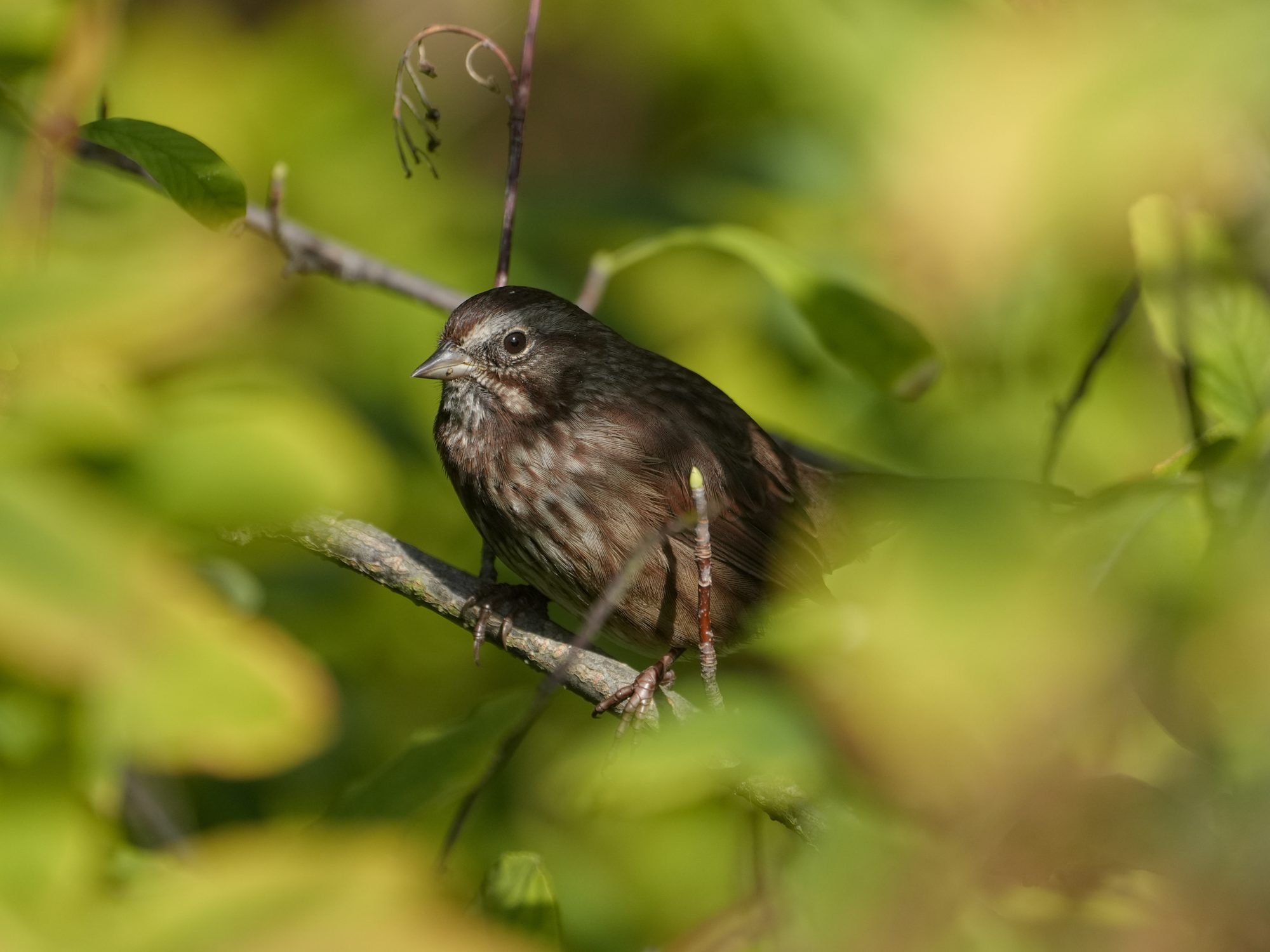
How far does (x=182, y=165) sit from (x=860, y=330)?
1.44 m

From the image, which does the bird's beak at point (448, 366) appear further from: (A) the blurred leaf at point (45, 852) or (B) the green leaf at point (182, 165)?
(A) the blurred leaf at point (45, 852)

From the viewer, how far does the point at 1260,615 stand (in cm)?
93

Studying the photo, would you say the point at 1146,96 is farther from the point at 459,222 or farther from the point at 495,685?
the point at 459,222

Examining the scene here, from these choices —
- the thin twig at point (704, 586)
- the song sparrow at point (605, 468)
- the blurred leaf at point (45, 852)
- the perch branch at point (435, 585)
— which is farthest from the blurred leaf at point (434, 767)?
the song sparrow at point (605, 468)

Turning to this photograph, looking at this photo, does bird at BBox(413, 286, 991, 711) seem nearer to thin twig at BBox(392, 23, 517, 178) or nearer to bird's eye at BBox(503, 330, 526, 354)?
bird's eye at BBox(503, 330, 526, 354)

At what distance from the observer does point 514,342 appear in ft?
12.6

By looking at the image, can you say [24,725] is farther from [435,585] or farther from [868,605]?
[435,585]

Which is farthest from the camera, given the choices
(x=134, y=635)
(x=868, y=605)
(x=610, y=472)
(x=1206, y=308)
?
(x=610, y=472)

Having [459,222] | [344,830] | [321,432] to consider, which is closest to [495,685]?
[459,222]

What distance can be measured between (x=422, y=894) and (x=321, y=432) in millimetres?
356

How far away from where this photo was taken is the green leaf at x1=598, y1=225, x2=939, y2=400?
8.97 ft

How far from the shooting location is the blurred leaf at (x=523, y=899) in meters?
1.75

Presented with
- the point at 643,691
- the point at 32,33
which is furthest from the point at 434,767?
the point at 32,33

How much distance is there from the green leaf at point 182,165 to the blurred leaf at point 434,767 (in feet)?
2.99
